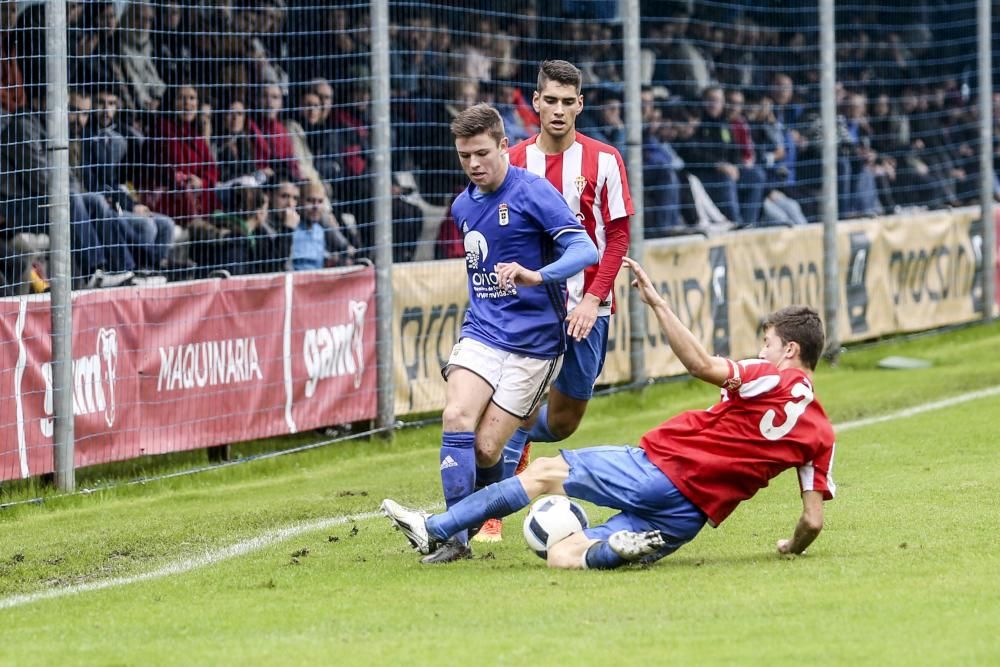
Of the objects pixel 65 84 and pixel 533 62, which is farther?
pixel 533 62

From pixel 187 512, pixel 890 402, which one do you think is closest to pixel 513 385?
pixel 187 512

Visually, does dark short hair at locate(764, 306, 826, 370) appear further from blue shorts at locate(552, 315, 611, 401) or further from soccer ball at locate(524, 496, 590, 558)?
blue shorts at locate(552, 315, 611, 401)

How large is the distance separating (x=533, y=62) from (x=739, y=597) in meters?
8.63

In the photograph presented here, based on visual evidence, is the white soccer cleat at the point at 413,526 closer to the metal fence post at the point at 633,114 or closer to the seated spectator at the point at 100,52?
the seated spectator at the point at 100,52

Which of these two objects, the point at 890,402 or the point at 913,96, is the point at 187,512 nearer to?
the point at 890,402

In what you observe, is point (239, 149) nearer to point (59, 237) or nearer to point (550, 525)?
point (59, 237)

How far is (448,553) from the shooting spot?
6.84 meters

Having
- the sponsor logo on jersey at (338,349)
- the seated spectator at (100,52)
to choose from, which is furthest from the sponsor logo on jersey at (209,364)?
the seated spectator at (100,52)

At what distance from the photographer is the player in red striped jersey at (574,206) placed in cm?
763

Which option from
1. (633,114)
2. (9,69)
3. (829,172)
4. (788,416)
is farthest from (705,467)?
(829,172)

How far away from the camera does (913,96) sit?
19.3m

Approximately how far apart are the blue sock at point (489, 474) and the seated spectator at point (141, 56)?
4387 millimetres

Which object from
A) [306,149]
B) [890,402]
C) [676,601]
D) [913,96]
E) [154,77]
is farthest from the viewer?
[913,96]

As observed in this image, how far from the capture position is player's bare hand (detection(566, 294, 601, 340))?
22.8 feet
